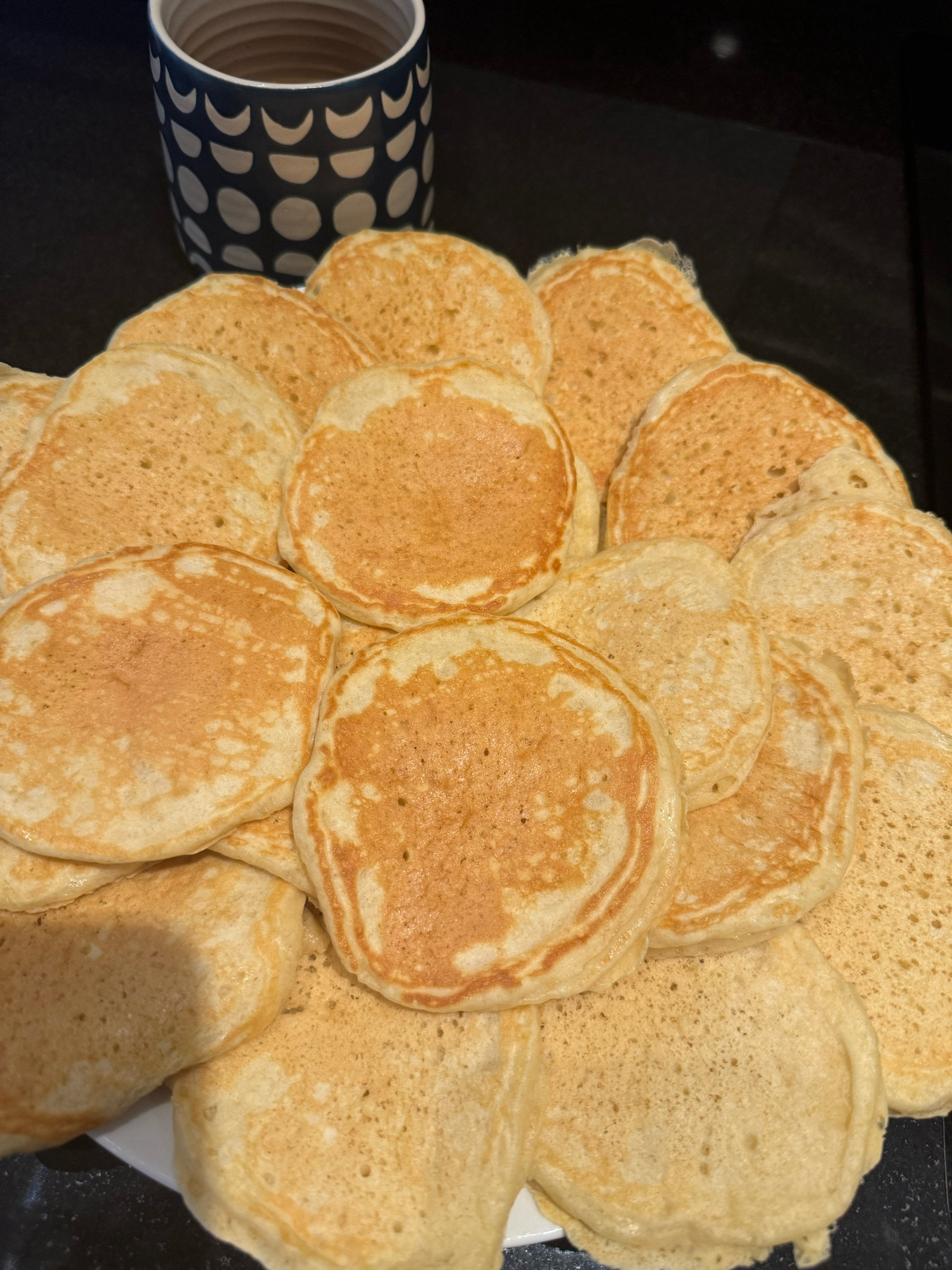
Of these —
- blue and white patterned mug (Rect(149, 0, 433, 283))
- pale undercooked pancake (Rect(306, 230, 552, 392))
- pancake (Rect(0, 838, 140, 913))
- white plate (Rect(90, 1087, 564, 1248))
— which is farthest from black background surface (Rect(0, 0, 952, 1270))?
white plate (Rect(90, 1087, 564, 1248))

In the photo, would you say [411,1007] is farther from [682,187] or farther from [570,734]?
[682,187]

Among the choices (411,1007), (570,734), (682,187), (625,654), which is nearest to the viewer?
(411,1007)

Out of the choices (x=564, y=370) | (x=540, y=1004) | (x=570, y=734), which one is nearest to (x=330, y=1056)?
(x=540, y=1004)

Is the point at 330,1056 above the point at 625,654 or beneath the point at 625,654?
beneath

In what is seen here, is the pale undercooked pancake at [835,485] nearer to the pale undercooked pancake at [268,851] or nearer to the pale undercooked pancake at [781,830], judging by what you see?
the pale undercooked pancake at [781,830]

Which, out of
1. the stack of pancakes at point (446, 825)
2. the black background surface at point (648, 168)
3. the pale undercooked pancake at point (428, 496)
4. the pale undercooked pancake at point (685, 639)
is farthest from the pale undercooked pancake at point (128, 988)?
the black background surface at point (648, 168)

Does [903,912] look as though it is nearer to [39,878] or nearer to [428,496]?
[428,496]

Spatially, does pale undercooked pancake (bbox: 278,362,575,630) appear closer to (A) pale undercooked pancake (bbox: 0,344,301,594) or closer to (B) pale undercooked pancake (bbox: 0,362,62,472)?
(A) pale undercooked pancake (bbox: 0,344,301,594)
